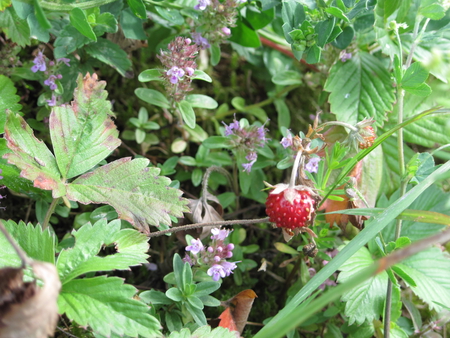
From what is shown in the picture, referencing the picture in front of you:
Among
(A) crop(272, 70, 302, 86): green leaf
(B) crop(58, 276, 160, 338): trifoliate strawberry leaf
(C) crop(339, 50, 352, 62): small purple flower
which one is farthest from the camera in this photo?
(A) crop(272, 70, 302, 86): green leaf

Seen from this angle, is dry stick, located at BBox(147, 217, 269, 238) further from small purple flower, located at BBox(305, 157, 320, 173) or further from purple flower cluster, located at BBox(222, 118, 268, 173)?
purple flower cluster, located at BBox(222, 118, 268, 173)

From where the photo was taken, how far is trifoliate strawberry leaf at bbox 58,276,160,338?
1.18 metres

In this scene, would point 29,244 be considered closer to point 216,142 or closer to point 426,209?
point 216,142

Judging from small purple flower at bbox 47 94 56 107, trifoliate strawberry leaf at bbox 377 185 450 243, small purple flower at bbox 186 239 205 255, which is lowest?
trifoliate strawberry leaf at bbox 377 185 450 243

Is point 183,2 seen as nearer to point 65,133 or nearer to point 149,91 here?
point 149,91

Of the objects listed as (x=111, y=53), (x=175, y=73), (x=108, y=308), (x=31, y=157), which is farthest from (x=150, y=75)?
(x=108, y=308)

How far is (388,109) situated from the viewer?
77.6 inches

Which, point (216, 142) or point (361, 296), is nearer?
point (361, 296)

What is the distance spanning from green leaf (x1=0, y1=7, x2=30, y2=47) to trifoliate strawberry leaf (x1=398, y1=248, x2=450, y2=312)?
5.86 ft

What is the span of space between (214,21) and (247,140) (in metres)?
0.54

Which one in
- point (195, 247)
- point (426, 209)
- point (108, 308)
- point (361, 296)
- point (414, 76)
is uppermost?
point (414, 76)

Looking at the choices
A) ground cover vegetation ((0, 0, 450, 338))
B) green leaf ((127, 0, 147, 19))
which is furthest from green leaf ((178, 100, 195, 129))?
green leaf ((127, 0, 147, 19))

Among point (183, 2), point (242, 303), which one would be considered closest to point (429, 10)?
point (183, 2)

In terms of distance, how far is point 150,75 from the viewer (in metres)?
1.77
